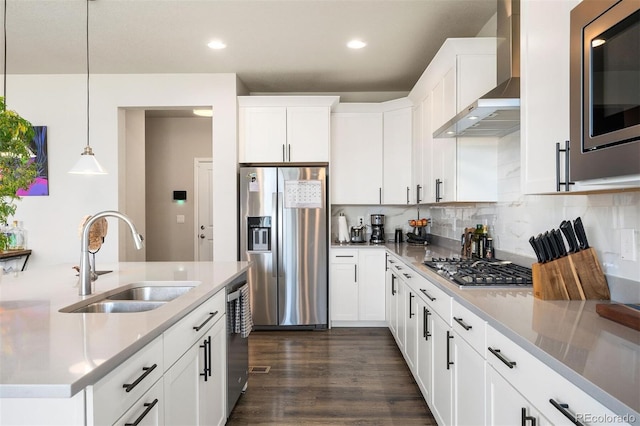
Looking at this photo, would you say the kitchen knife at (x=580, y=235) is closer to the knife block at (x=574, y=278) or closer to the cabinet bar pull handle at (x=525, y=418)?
the knife block at (x=574, y=278)

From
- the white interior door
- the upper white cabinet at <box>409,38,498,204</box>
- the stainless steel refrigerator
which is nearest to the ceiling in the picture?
the upper white cabinet at <box>409,38,498,204</box>

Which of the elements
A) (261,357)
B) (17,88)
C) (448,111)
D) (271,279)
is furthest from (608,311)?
(17,88)

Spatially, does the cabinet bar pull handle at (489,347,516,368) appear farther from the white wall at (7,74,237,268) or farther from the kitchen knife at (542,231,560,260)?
the white wall at (7,74,237,268)

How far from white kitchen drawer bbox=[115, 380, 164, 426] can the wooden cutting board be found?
1.48m

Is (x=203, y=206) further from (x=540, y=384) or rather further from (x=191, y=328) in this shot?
(x=540, y=384)

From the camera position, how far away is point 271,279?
4461mm

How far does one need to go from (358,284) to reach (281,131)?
182 cm

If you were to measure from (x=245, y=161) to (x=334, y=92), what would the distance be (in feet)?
4.89

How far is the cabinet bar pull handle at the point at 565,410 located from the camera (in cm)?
95

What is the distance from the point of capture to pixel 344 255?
4543 mm

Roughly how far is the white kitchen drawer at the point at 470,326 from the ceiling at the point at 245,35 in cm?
216

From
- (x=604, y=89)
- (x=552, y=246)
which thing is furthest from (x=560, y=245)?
(x=604, y=89)

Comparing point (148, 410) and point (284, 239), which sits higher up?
point (284, 239)

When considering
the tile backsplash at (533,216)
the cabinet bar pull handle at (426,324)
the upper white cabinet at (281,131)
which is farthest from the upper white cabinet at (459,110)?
the upper white cabinet at (281,131)
